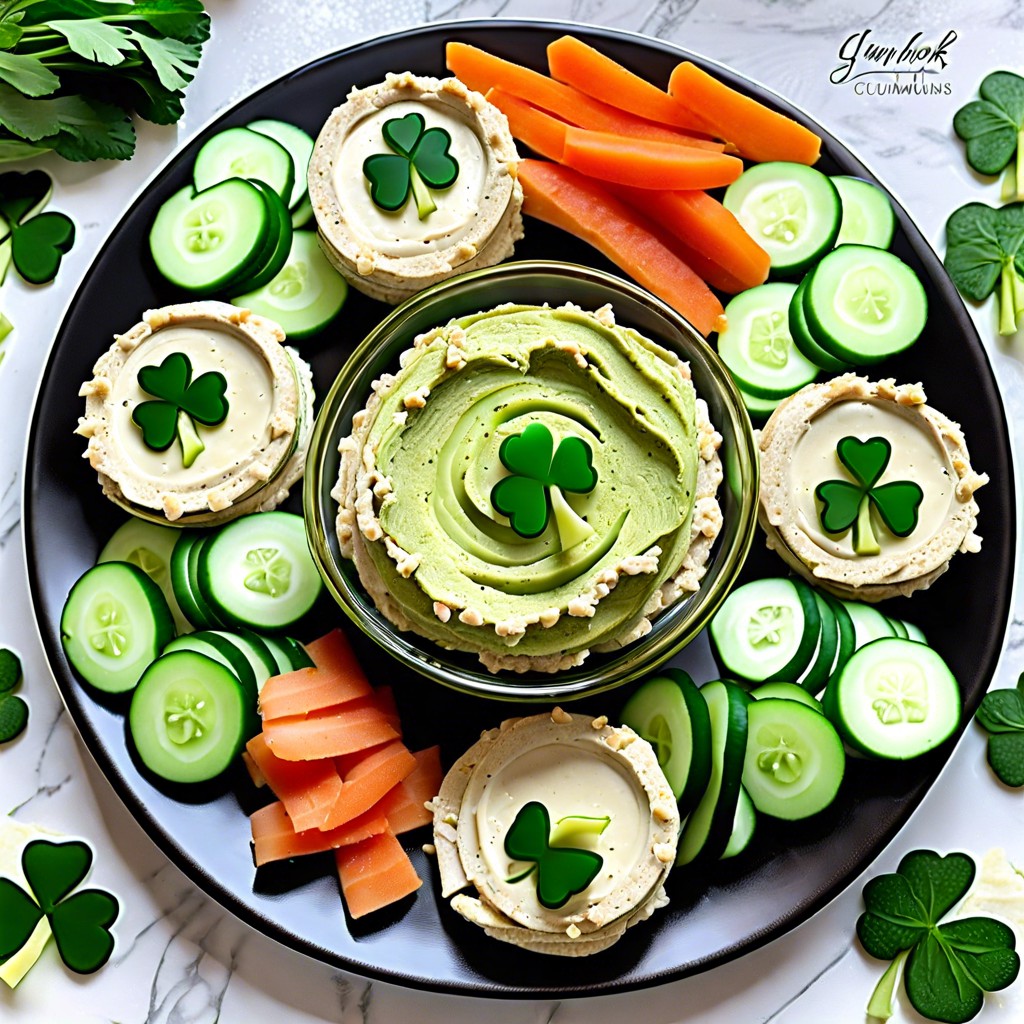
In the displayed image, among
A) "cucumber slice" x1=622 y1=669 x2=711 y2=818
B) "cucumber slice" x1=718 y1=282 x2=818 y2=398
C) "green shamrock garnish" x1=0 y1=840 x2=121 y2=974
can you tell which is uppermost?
"cucumber slice" x1=718 y1=282 x2=818 y2=398

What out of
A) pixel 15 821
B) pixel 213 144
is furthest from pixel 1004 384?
→ pixel 15 821

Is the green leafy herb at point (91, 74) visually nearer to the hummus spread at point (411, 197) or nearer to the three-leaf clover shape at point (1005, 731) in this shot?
the hummus spread at point (411, 197)

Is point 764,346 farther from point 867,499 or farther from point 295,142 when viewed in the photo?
point 295,142

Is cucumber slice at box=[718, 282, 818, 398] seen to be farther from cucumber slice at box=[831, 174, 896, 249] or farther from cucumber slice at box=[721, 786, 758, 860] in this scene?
cucumber slice at box=[721, 786, 758, 860]

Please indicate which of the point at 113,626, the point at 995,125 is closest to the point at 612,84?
the point at 995,125

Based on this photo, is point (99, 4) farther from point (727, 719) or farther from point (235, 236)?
point (727, 719)

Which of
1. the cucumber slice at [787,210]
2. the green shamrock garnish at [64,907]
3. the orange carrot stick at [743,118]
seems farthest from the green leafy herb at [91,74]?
the green shamrock garnish at [64,907]

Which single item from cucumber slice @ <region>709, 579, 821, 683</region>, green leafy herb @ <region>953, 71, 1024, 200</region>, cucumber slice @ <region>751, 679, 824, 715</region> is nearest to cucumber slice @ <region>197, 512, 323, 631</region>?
cucumber slice @ <region>709, 579, 821, 683</region>
